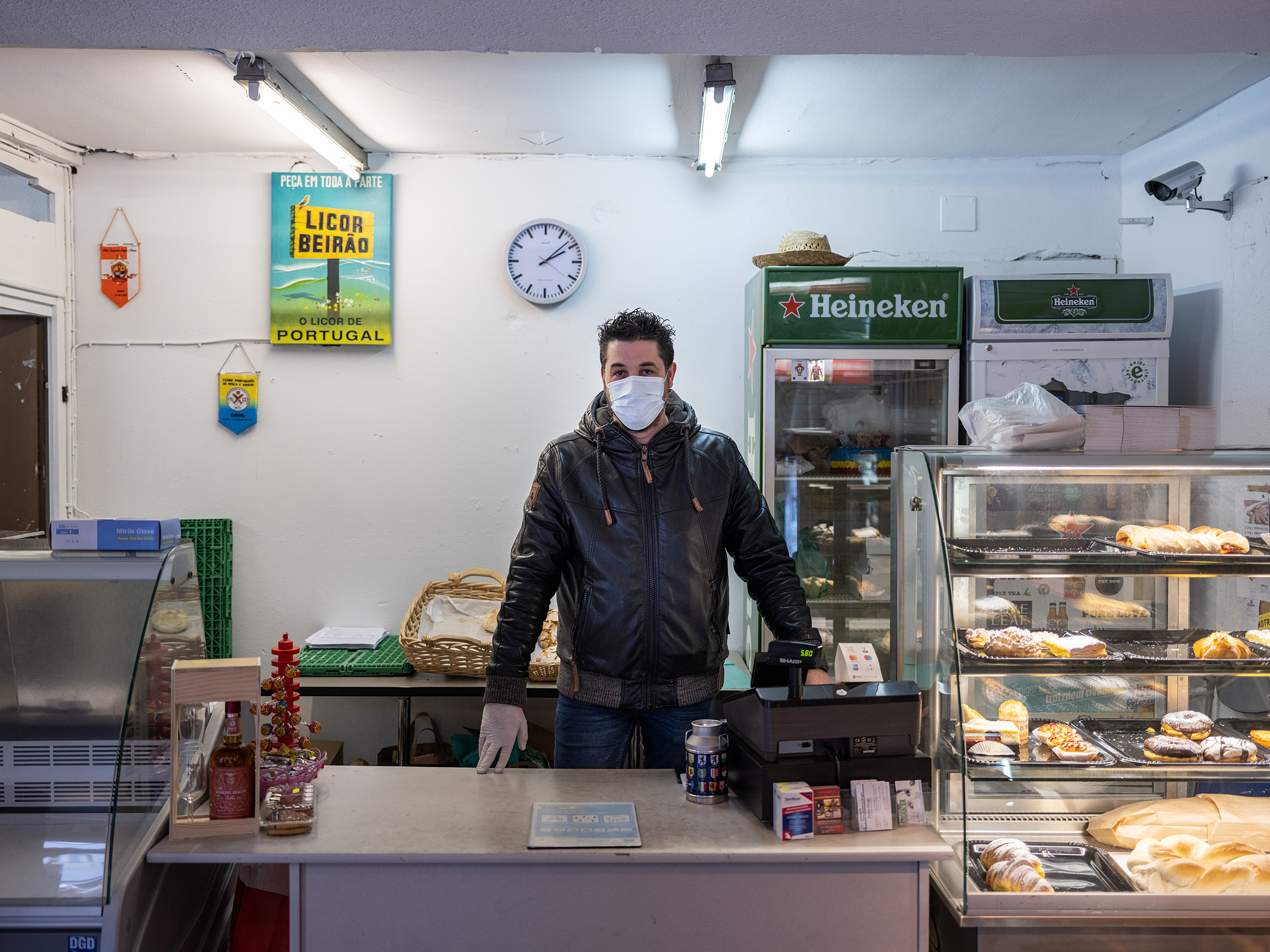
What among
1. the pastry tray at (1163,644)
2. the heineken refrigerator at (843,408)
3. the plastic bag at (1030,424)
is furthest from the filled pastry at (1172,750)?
the heineken refrigerator at (843,408)

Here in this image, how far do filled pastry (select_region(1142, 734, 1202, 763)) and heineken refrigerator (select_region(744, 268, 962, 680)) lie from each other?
1.88m

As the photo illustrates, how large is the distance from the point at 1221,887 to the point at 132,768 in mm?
2457

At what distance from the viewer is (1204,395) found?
400cm

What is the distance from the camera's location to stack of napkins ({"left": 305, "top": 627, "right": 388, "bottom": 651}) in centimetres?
429

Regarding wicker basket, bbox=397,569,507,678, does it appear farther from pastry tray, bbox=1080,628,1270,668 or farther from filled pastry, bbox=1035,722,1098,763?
pastry tray, bbox=1080,628,1270,668

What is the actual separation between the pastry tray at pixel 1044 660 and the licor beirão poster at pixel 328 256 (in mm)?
3362

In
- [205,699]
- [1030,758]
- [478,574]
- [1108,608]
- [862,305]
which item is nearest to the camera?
[205,699]

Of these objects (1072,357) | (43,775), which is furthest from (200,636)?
(1072,357)

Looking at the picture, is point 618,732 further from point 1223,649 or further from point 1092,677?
point 1223,649

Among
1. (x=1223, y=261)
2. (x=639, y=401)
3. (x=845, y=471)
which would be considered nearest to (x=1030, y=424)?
(x=639, y=401)

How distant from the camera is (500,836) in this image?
1945mm

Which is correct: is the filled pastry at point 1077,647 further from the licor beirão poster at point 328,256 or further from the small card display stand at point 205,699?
the licor beirão poster at point 328,256

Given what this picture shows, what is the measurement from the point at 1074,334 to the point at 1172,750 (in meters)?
2.30

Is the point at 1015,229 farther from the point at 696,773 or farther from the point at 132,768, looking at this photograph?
the point at 132,768
